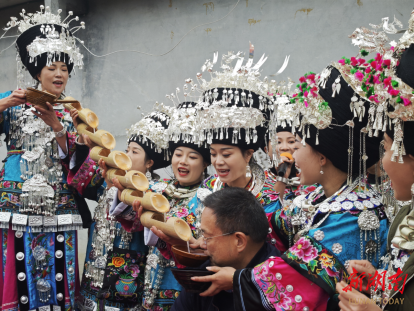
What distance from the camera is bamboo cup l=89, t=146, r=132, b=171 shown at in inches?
113

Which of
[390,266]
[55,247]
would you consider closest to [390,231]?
[390,266]

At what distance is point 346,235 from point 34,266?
8.46 feet

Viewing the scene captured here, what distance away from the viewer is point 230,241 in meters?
2.21

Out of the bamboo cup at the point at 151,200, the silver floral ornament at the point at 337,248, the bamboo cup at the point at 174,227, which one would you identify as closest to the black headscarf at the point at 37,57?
the bamboo cup at the point at 151,200

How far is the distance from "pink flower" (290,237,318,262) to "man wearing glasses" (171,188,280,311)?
313 millimetres

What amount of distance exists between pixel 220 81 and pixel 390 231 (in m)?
A: 1.61

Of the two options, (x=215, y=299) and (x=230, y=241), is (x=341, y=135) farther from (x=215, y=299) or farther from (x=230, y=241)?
(x=215, y=299)

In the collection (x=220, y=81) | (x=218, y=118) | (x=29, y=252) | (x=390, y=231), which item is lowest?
(x=29, y=252)

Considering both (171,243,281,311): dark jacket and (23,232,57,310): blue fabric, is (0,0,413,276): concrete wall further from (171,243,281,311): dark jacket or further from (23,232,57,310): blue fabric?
(171,243,281,311): dark jacket

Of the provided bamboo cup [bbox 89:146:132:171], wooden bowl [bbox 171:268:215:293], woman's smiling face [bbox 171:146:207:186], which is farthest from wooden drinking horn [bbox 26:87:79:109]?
wooden bowl [bbox 171:268:215:293]

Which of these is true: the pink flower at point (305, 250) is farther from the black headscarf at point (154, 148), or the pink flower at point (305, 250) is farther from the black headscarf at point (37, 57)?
the black headscarf at point (37, 57)

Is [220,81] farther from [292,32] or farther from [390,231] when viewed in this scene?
[292,32]

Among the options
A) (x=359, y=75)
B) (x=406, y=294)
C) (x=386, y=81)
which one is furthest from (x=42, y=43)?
(x=406, y=294)

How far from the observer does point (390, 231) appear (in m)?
1.83
